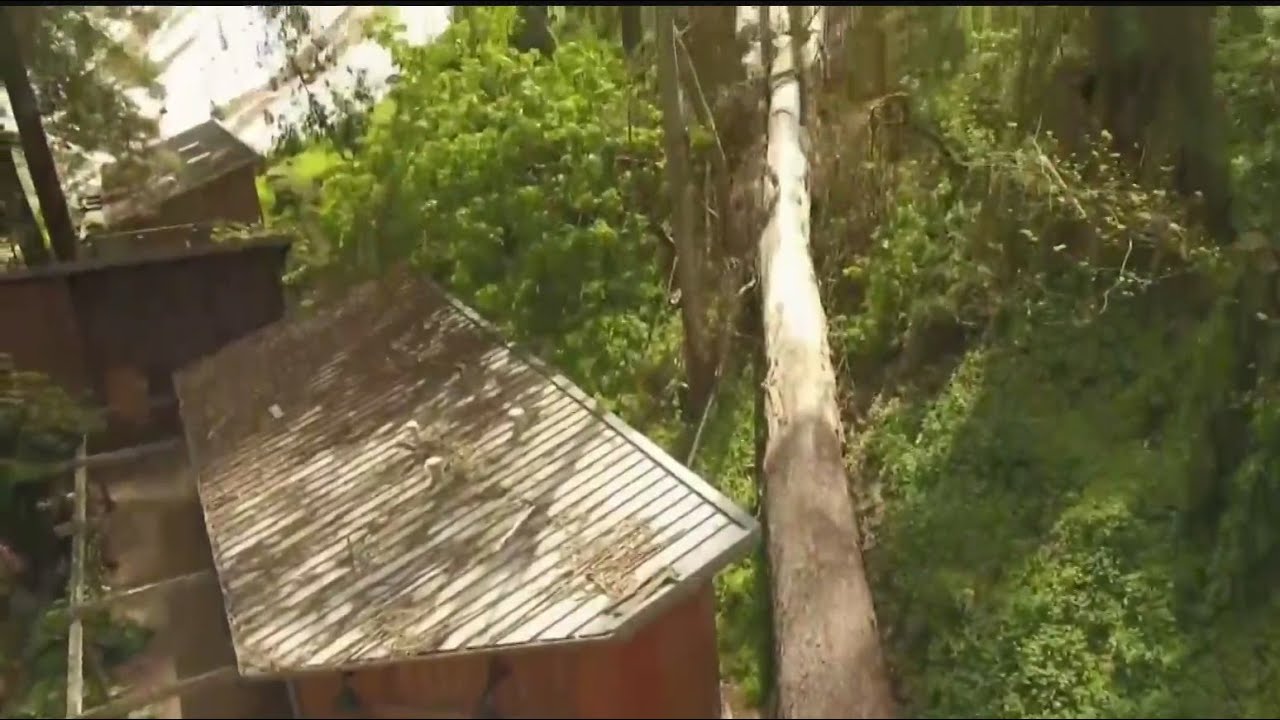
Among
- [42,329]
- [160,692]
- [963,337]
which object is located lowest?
[160,692]

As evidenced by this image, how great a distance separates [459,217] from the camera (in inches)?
89.9

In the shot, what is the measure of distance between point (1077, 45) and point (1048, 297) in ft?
2.22

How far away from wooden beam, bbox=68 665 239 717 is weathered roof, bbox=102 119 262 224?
94cm

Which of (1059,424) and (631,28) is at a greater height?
(631,28)

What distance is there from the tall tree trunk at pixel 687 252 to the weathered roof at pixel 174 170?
892 mm

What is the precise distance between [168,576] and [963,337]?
168cm

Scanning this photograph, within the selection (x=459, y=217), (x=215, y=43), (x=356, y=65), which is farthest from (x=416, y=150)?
(x=215, y=43)

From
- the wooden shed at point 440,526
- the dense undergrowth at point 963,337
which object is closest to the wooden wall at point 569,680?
the wooden shed at point 440,526

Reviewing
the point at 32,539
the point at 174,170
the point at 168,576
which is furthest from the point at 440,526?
the point at 174,170

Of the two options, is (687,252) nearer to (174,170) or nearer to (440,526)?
(440,526)

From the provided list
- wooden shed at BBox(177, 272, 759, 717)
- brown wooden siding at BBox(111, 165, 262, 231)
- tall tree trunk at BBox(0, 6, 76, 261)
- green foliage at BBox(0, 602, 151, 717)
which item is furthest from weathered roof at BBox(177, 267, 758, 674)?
tall tree trunk at BBox(0, 6, 76, 261)

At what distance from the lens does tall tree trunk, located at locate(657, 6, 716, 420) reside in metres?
2.45

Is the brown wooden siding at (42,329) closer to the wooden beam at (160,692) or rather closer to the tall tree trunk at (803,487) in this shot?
the wooden beam at (160,692)

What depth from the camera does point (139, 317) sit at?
1989 mm
